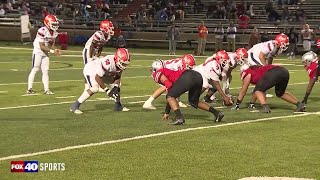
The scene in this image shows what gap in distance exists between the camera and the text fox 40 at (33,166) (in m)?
7.74

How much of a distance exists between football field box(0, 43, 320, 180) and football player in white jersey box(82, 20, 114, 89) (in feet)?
3.41

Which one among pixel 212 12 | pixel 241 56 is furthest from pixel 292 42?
pixel 241 56

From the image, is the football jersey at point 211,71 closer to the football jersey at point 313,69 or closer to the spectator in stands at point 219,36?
the football jersey at point 313,69

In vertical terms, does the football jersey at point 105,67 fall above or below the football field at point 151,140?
above

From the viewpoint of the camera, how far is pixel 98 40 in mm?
14844

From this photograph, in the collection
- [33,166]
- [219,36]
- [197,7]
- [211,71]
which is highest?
[197,7]

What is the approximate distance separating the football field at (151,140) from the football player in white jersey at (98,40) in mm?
1041

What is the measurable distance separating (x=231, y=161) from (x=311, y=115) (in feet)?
15.6

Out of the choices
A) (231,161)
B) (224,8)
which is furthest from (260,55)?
(224,8)

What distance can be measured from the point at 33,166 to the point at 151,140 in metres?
2.39

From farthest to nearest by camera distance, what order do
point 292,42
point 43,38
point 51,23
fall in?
point 292,42 → point 43,38 → point 51,23

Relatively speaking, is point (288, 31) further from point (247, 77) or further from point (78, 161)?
point (78, 161)

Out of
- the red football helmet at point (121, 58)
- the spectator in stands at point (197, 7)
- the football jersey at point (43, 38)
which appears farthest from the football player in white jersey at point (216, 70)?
the spectator in stands at point (197, 7)

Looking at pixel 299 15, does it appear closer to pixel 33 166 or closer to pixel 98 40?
pixel 98 40
